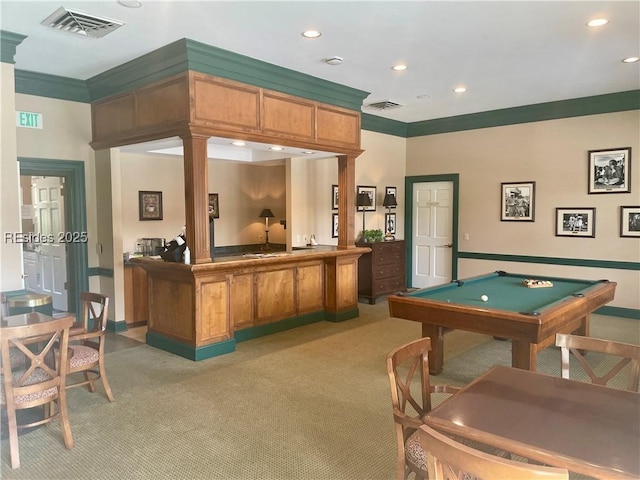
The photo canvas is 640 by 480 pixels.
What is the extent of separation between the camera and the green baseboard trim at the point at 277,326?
18.2 ft

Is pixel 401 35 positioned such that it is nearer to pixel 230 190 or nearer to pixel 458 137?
pixel 458 137

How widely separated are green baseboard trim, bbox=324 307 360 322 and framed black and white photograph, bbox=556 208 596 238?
3.48 meters

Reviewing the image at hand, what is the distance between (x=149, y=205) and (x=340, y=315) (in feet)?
11.1

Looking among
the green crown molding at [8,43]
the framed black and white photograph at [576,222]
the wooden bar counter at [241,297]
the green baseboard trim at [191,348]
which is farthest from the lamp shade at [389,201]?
the green crown molding at [8,43]

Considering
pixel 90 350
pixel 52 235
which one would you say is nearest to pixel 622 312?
pixel 90 350

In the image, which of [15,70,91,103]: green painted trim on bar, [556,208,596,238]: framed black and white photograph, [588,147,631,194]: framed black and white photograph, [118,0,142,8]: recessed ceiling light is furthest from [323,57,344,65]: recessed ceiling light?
[556,208,596,238]: framed black and white photograph

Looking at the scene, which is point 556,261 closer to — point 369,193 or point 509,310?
point 369,193

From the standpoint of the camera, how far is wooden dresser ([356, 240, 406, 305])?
7652mm

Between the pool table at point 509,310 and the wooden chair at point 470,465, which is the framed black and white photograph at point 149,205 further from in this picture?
the wooden chair at point 470,465

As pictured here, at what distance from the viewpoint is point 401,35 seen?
4.33 meters

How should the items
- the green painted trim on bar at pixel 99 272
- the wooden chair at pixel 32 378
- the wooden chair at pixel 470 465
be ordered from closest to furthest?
the wooden chair at pixel 470 465, the wooden chair at pixel 32 378, the green painted trim on bar at pixel 99 272

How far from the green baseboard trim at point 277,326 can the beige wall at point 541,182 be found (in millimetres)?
3289

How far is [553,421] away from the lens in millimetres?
1816

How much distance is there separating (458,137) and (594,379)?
6366 mm
